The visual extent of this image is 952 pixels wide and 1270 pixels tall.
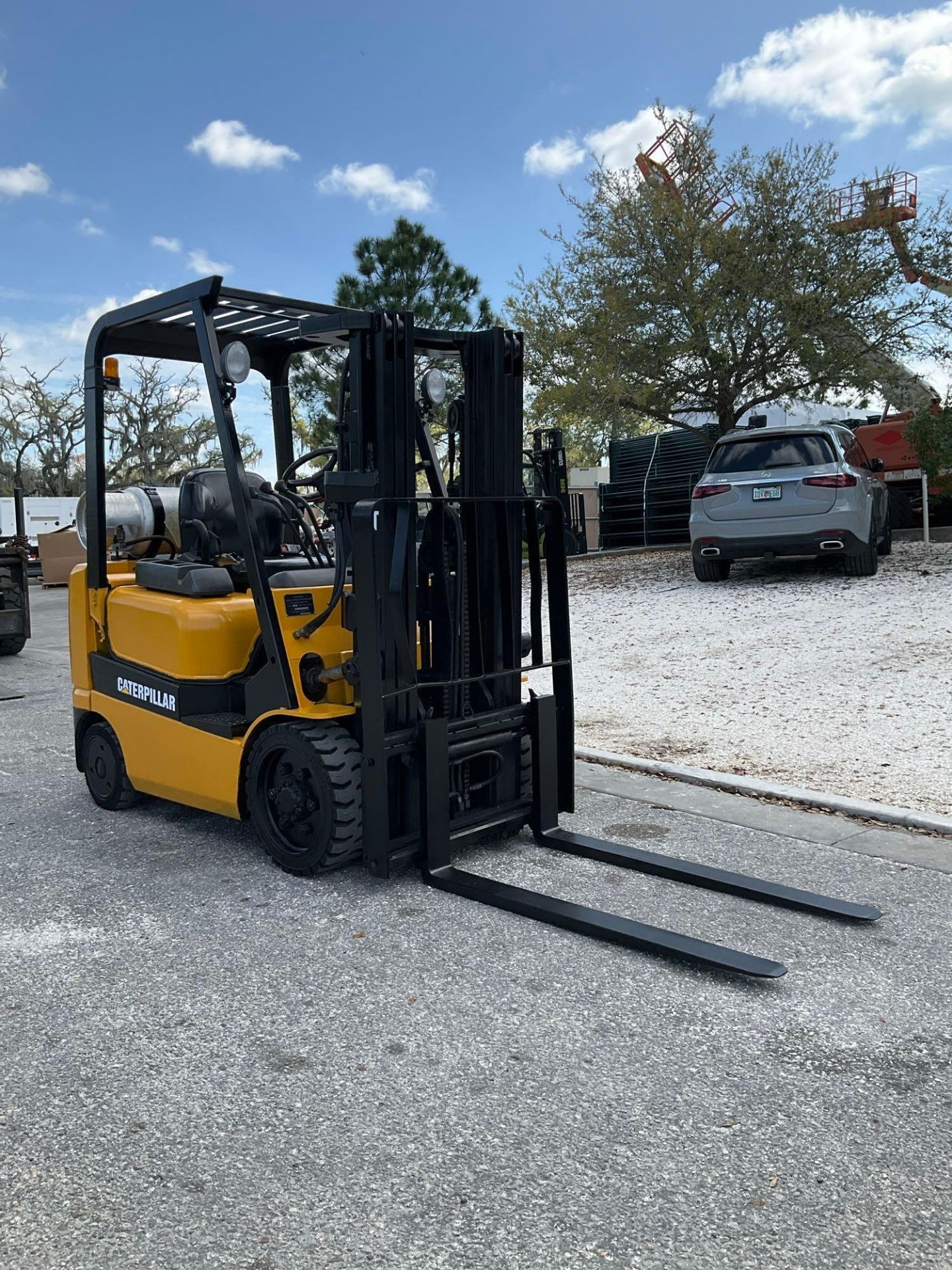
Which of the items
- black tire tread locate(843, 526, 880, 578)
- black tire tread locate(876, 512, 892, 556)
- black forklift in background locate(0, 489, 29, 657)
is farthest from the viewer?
black tire tread locate(876, 512, 892, 556)

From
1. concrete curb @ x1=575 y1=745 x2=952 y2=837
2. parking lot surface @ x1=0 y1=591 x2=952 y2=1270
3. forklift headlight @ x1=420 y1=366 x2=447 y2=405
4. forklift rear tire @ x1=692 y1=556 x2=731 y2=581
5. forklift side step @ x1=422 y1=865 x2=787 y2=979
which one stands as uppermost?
forklift headlight @ x1=420 y1=366 x2=447 y2=405

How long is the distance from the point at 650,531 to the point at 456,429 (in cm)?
1727

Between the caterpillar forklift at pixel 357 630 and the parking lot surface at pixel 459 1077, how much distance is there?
0.27 m

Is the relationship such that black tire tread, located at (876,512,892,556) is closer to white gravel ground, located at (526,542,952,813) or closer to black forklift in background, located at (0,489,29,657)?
white gravel ground, located at (526,542,952,813)

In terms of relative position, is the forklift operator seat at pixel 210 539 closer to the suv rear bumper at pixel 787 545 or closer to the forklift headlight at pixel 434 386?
the forklift headlight at pixel 434 386

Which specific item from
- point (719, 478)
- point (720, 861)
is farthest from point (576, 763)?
point (719, 478)

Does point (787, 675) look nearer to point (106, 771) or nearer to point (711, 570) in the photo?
point (711, 570)

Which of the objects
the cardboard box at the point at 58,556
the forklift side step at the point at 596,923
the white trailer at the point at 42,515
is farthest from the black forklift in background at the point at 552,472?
the white trailer at the point at 42,515

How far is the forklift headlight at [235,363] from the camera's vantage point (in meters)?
4.59

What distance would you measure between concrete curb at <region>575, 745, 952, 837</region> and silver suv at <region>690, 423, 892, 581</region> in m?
6.47

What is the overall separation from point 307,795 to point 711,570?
1009 cm

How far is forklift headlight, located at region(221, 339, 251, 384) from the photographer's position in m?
4.59

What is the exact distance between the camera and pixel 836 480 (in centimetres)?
1204

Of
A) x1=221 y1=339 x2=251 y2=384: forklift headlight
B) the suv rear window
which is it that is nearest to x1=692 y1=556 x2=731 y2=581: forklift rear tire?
the suv rear window
